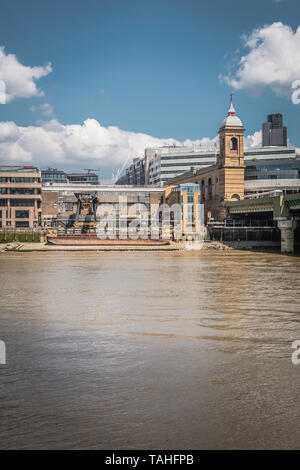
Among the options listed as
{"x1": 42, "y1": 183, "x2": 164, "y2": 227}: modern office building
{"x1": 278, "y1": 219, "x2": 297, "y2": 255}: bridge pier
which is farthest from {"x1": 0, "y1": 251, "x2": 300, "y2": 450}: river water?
{"x1": 42, "y1": 183, "x2": 164, "y2": 227}: modern office building

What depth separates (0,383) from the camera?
472 inches

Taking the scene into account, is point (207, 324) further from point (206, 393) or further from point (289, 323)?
point (206, 393)

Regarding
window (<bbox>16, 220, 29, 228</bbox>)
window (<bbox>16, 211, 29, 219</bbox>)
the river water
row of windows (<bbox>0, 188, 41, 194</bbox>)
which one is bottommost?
the river water

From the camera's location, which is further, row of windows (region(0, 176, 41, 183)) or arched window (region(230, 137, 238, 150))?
row of windows (region(0, 176, 41, 183))

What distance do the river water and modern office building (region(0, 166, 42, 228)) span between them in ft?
300

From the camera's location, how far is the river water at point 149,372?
30.9 feet

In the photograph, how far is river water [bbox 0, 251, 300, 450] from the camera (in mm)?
9406

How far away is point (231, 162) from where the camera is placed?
93.1m

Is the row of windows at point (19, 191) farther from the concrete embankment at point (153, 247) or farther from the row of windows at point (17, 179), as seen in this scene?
the concrete embankment at point (153, 247)

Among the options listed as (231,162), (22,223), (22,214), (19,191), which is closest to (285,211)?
(231,162)

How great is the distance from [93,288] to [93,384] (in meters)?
18.9

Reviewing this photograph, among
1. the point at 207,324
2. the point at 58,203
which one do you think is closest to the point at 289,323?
the point at 207,324

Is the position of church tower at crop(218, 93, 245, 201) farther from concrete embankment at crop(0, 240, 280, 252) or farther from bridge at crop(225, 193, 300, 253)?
bridge at crop(225, 193, 300, 253)

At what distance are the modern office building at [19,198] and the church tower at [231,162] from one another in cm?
4827
